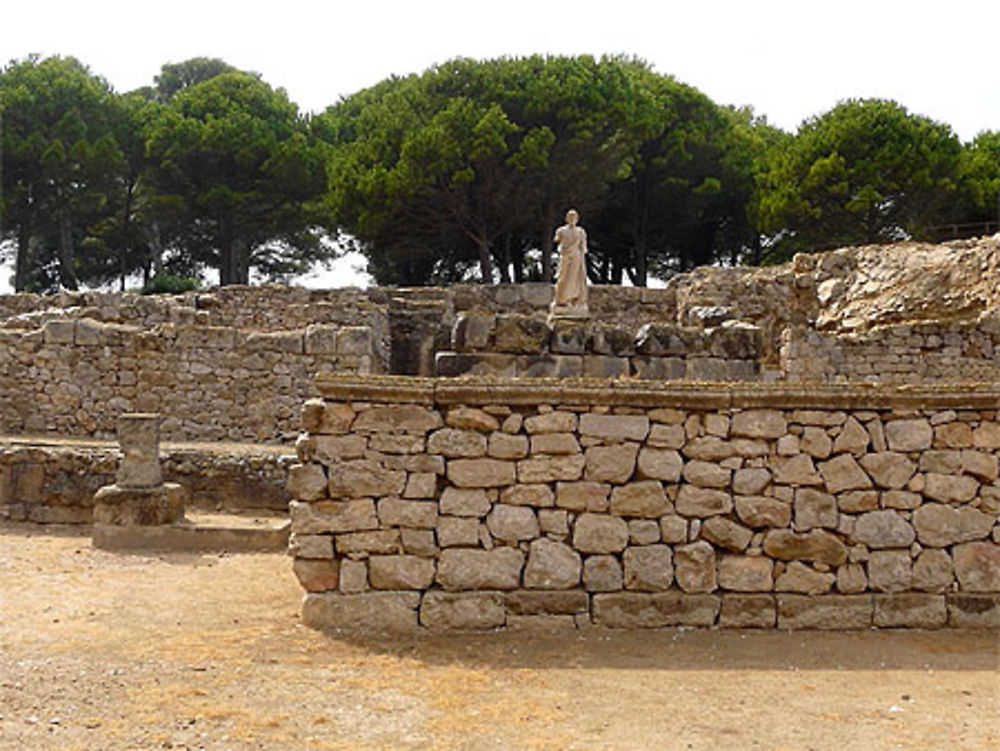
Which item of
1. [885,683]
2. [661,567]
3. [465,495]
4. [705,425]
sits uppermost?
[705,425]

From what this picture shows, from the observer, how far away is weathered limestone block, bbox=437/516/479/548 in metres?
7.03

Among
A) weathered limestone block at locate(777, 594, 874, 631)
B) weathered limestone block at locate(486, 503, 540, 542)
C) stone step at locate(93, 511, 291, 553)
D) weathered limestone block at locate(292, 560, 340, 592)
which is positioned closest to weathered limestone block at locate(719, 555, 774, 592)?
weathered limestone block at locate(777, 594, 874, 631)

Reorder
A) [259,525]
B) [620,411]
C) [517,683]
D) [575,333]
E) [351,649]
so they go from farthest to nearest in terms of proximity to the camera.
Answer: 1. [259,525]
2. [575,333]
3. [620,411]
4. [351,649]
5. [517,683]

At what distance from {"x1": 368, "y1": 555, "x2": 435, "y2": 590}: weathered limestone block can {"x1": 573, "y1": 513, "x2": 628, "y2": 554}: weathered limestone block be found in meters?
1.15

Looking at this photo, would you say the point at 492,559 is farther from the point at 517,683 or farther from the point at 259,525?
the point at 259,525

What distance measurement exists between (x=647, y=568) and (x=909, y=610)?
6.74ft

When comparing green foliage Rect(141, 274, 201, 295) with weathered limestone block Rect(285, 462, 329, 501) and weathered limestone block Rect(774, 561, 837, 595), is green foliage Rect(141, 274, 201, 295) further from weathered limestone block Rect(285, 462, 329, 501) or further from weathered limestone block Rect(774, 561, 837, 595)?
weathered limestone block Rect(774, 561, 837, 595)

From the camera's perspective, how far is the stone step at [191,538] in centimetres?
1065

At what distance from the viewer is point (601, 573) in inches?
278

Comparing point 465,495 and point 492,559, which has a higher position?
point 465,495

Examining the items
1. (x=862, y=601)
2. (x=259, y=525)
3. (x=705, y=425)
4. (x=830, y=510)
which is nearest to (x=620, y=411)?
(x=705, y=425)

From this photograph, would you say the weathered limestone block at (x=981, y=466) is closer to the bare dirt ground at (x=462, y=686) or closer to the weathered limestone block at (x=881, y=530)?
the weathered limestone block at (x=881, y=530)

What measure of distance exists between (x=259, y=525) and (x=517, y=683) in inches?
237

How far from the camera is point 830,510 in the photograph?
281 inches
